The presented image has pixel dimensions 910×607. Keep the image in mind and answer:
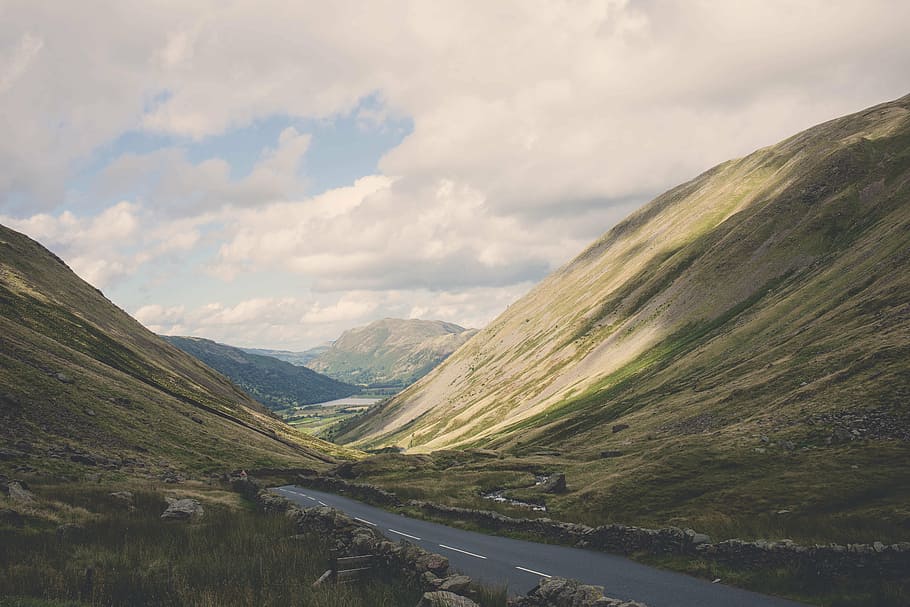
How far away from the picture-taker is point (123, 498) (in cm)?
3097

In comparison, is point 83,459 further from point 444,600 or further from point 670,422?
point 670,422

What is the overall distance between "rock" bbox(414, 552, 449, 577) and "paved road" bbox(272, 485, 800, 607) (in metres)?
2.83

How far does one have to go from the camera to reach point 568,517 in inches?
1324

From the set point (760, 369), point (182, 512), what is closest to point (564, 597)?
point (182, 512)

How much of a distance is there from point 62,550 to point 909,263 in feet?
300

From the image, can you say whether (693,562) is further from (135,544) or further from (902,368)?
(902,368)

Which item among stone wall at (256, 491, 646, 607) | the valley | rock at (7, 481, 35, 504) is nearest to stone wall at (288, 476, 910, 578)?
the valley

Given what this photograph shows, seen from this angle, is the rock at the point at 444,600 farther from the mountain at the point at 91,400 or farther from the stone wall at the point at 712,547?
the mountain at the point at 91,400

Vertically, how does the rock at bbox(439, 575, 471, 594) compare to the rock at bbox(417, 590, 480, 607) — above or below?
below

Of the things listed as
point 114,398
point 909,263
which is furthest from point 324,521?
point 909,263

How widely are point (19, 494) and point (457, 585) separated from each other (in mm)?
23281

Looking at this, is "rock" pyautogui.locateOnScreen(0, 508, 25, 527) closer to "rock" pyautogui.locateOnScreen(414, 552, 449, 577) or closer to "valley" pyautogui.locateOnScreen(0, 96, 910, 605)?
"valley" pyautogui.locateOnScreen(0, 96, 910, 605)

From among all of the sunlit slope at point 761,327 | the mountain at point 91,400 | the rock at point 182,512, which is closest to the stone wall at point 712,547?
the rock at point 182,512

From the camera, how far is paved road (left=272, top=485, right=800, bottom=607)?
18.2m
